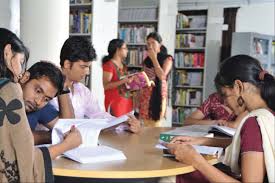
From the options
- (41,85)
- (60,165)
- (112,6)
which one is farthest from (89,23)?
(60,165)

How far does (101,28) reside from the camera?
3.94m

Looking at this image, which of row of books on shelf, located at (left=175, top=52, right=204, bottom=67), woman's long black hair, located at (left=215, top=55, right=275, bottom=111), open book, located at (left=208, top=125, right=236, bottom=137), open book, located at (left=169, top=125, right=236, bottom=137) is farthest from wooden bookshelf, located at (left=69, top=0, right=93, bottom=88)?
woman's long black hair, located at (left=215, top=55, right=275, bottom=111)

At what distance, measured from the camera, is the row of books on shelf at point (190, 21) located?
5.80 metres

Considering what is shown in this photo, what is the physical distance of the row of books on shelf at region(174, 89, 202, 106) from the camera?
603cm

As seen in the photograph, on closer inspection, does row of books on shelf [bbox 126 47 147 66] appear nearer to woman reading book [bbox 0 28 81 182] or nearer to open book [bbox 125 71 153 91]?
open book [bbox 125 71 153 91]

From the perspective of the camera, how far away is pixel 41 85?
62.1 inches

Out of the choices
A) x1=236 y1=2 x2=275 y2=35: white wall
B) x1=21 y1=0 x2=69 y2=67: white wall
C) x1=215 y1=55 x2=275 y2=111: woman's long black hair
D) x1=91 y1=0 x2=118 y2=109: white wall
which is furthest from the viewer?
x1=236 y1=2 x2=275 y2=35: white wall

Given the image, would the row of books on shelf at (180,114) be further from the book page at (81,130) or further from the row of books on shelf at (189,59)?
the book page at (81,130)

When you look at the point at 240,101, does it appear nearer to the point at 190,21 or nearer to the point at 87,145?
the point at 87,145

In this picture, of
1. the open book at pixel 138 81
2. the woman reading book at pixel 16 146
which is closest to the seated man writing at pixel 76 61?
the woman reading book at pixel 16 146

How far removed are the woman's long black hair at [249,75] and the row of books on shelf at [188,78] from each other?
457cm

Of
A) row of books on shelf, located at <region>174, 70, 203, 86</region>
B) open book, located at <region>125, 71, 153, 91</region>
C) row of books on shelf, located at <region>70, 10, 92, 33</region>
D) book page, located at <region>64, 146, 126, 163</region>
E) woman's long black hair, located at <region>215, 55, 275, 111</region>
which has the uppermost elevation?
row of books on shelf, located at <region>70, 10, 92, 33</region>

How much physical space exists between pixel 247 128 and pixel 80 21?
137 inches

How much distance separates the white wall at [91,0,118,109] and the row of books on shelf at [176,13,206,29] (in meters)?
2.14
